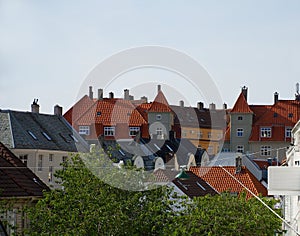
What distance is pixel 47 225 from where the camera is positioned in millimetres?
42375

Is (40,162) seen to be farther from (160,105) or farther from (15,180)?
(160,105)

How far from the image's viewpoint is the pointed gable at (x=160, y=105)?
11488 centimetres

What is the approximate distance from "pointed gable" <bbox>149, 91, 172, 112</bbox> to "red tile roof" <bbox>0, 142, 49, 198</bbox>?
201ft

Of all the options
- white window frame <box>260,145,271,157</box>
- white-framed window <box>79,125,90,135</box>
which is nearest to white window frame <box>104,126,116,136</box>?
white-framed window <box>79,125,90,135</box>

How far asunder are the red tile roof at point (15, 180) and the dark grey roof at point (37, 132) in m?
19.3

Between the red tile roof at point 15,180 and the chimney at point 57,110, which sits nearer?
the red tile roof at point 15,180

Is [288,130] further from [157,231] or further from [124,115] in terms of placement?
[157,231]

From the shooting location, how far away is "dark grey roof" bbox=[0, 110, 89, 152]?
7362 cm

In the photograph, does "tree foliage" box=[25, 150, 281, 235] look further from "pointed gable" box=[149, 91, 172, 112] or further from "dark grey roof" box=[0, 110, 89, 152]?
"pointed gable" box=[149, 91, 172, 112]

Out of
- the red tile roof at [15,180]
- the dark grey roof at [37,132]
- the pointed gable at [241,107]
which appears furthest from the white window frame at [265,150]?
the red tile roof at [15,180]

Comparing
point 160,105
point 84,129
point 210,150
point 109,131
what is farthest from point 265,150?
point 84,129

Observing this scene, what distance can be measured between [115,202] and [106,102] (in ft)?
232

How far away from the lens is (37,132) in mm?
78250

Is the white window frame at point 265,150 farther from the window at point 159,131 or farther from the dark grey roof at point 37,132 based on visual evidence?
the dark grey roof at point 37,132
